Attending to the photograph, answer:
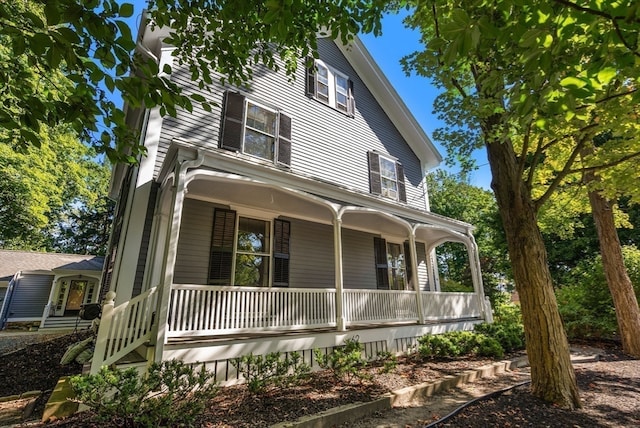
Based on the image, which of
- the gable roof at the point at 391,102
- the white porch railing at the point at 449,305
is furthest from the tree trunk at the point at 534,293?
the gable roof at the point at 391,102

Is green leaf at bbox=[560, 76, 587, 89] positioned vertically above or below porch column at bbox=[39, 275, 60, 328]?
above

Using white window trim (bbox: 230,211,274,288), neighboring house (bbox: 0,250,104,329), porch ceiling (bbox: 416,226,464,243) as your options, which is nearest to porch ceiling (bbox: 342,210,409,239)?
porch ceiling (bbox: 416,226,464,243)

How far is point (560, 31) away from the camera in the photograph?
1777 mm

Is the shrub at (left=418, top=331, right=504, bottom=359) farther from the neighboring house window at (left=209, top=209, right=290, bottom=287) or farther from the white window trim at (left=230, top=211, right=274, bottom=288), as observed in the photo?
the white window trim at (left=230, top=211, right=274, bottom=288)

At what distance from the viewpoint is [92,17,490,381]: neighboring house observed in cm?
492

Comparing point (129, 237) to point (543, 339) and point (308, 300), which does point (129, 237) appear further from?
point (543, 339)

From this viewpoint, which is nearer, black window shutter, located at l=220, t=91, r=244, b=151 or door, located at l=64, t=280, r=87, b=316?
black window shutter, located at l=220, t=91, r=244, b=151

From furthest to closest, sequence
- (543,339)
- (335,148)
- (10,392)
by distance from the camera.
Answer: (335,148) < (10,392) < (543,339)

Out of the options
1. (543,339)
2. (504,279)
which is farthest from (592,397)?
(504,279)

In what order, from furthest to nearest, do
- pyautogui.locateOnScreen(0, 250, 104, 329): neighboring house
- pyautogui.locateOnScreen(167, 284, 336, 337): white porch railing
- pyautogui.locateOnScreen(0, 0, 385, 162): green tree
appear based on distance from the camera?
pyautogui.locateOnScreen(0, 250, 104, 329): neighboring house → pyautogui.locateOnScreen(167, 284, 336, 337): white porch railing → pyautogui.locateOnScreen(0, 0, 385, 162): green tree

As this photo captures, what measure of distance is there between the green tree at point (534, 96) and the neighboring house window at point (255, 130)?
3726 mm

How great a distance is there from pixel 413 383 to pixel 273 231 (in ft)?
14.3

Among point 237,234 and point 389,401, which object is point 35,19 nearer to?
point 389,401

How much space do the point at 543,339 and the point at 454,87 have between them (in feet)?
14.0
